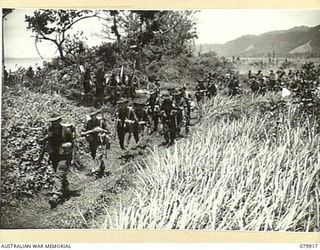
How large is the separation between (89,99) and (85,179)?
21cm

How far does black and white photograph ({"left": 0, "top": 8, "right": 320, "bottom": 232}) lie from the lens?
1307 millimetres

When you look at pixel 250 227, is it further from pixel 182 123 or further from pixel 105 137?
pixel 105 137

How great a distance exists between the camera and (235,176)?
1.33 meters

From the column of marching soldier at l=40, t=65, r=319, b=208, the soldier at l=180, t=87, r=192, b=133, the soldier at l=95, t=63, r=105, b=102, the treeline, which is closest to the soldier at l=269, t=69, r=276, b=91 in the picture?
the column of marching soldier at l=40, t=65, r=319, b=208

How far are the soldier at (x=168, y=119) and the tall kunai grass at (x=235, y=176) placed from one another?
3cm

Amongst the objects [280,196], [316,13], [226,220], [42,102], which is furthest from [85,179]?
[316,13]

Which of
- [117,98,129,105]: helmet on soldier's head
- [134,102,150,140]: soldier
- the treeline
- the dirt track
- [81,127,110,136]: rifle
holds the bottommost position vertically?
the dirt track

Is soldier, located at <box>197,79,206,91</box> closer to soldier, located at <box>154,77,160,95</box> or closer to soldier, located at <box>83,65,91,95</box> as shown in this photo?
soldier, located at <box>154,77,160,95</box>

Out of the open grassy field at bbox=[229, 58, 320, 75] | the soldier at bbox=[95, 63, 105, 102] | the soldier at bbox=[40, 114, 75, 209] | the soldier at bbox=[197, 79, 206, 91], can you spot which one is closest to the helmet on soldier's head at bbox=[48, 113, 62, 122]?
the soldier at bbox=[40, 114, 75, 209]

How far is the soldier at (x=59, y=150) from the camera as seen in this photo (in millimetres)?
1300

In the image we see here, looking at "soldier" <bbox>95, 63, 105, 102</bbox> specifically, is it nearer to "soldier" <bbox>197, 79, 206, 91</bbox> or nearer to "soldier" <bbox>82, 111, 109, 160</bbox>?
"soldier" <bbox>82, 111, 109, 160</bbox>

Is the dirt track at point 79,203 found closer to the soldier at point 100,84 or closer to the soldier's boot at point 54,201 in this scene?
the soldier's boot at point 54,201

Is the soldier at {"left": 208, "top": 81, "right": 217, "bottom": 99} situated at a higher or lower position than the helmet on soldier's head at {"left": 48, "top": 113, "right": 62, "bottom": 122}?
higher

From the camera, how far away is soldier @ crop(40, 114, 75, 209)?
1300 millimetres
